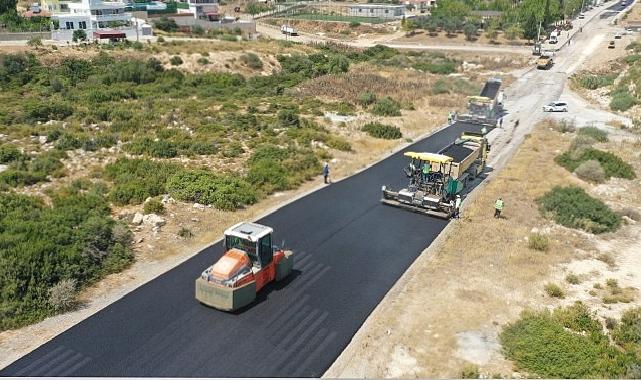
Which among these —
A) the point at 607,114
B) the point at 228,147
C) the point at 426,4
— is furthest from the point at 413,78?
the point at 426,4


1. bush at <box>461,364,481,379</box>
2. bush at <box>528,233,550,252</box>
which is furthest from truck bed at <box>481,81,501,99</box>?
bush at <box>461,364,481,379</box>

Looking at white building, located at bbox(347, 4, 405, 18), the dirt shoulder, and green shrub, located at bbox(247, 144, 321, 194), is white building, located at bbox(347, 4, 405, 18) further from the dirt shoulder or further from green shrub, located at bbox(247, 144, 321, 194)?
the dirt shoulder

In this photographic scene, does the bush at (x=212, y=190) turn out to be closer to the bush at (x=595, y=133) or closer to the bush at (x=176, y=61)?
the bush at (x=595, y=133)

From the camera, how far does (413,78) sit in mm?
61531

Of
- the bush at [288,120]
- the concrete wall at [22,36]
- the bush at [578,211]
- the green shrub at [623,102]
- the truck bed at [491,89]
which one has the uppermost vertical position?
the concrete wall at [22,36]

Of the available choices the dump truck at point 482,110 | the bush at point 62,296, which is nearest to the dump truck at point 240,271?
the bush at point 62,296

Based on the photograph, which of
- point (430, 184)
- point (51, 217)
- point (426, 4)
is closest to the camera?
point (51, 217)

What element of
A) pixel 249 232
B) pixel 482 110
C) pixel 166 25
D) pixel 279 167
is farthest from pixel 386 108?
pixel 166 25

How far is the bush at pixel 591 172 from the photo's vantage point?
1141 inches

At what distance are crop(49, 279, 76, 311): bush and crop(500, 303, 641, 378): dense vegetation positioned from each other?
1363cm

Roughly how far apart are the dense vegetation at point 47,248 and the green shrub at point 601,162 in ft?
88.0

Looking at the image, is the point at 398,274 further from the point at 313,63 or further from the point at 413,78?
the point at 313,63

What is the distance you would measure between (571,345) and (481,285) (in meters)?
4.00

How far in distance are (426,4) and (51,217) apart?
156m
